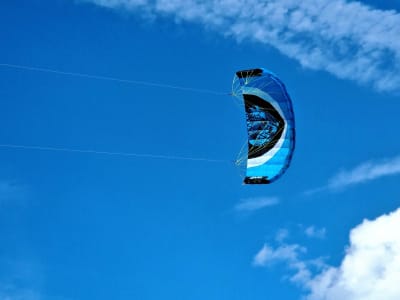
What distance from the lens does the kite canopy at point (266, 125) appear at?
4091 cm

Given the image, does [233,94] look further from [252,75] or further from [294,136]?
[294,136]

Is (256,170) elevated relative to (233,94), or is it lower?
lower

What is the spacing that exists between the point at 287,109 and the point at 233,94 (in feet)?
10.6

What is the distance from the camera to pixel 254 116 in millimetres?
41656

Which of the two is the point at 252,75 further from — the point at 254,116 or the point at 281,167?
the point at 281,167

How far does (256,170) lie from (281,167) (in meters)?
1.61

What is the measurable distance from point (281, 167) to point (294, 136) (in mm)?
1958

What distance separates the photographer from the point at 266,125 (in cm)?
4181

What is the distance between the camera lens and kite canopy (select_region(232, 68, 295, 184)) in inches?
1610

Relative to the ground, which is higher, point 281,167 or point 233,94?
point 233,94

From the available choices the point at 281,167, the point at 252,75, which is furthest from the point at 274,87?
the point at 281,167

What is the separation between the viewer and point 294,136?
41094 millimetres

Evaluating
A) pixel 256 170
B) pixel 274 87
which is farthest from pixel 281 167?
pixel 274 87

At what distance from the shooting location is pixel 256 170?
1636 inches
